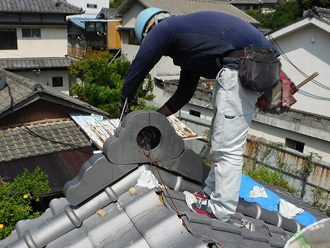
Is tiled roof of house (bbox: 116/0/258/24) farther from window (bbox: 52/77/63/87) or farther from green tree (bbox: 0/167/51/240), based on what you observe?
green tree (bbox: 0/167/51/240)

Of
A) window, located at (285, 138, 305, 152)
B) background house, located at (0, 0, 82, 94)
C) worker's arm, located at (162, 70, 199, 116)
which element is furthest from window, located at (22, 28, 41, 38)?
worker's arm, located at (162, 70, 199, 116)

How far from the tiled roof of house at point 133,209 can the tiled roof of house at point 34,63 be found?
19.4 m

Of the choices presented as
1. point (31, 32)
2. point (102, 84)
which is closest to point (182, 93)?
point (102, 84)

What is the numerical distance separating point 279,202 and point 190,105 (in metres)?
12.4

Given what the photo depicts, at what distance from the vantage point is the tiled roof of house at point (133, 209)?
2.41 meters

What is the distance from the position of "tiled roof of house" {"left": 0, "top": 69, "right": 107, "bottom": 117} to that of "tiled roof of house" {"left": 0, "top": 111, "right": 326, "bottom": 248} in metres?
6.22

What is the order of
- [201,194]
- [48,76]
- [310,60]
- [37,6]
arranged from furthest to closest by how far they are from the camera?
1. [48,76]
2. [37,6]
3. [310,60]
4. [201,194]

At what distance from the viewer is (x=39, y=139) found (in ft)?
29.0

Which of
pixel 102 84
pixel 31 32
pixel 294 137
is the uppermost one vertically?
pixel 31 32

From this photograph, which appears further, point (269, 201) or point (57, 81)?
point (57, 81)

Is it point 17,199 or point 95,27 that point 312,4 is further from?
point 17,199

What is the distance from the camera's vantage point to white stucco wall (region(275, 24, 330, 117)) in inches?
570

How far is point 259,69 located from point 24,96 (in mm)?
7485

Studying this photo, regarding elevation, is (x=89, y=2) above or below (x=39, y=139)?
above
